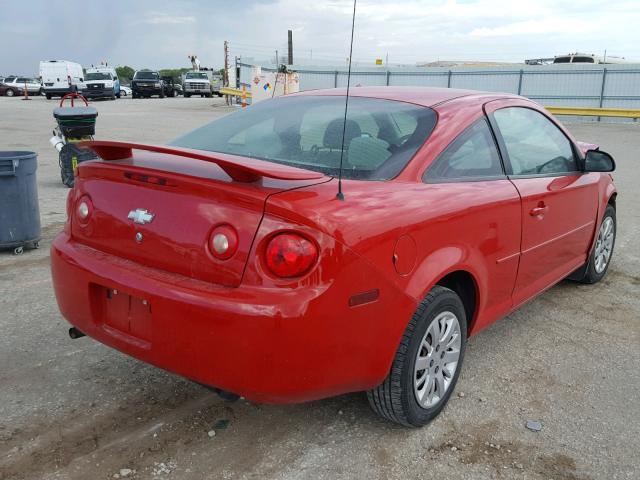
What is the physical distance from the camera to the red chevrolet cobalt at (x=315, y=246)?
2295 mm

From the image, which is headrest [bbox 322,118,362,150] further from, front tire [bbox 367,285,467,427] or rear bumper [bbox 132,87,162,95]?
rear bumper [bbox 132,87,162,95]

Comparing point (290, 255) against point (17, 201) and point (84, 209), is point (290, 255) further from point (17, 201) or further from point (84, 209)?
point (17, 201)

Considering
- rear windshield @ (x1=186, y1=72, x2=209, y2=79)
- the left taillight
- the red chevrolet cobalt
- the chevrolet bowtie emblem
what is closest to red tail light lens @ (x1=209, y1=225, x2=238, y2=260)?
the red chevrolet cobalt

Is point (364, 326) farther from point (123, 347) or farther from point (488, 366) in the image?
point (488, 366)

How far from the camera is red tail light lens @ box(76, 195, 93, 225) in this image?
2.83 m

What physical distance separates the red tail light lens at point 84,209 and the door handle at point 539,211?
93.9 inches

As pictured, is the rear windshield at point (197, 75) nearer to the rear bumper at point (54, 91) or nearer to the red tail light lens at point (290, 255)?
the rear bumper at point (54, 91)

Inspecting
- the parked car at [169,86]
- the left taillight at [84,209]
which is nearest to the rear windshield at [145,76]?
the parked car at [169,86]

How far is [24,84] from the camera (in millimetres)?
44969

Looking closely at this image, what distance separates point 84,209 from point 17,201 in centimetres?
303

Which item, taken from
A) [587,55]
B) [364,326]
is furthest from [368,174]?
[587,55]

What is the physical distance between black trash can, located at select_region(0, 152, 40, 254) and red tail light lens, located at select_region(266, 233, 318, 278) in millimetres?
3988

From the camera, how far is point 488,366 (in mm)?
3650

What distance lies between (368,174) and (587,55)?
31.2 metres
